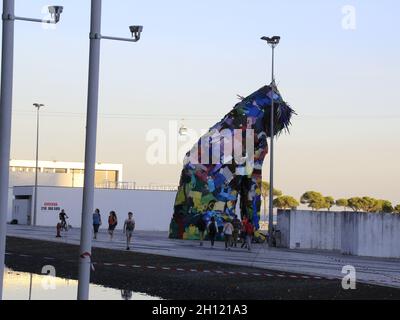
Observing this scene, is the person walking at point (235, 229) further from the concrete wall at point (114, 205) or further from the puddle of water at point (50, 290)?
the concrete wall at point (114, 205)

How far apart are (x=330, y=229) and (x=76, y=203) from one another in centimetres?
4103

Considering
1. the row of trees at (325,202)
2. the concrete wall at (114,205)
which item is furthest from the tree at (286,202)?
the concrete wall at (114,205)

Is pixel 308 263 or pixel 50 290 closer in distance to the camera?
pixel 50 290

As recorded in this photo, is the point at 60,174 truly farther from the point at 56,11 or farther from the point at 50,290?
the point at 56,11

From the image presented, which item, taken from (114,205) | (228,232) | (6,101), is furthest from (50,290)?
(114,205)

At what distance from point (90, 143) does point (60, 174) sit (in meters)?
104

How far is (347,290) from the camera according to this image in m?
23.0

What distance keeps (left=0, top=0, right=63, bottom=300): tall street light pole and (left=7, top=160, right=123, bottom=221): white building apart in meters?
97.9

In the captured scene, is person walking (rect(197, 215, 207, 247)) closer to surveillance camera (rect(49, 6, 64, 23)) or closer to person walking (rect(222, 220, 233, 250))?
person walking (rect(222, 220, 233, 250))

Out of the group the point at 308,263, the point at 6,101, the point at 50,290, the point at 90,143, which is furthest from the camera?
the point at 308,263

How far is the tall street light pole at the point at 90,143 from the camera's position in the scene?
15.2m

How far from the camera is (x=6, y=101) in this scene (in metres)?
16.2
